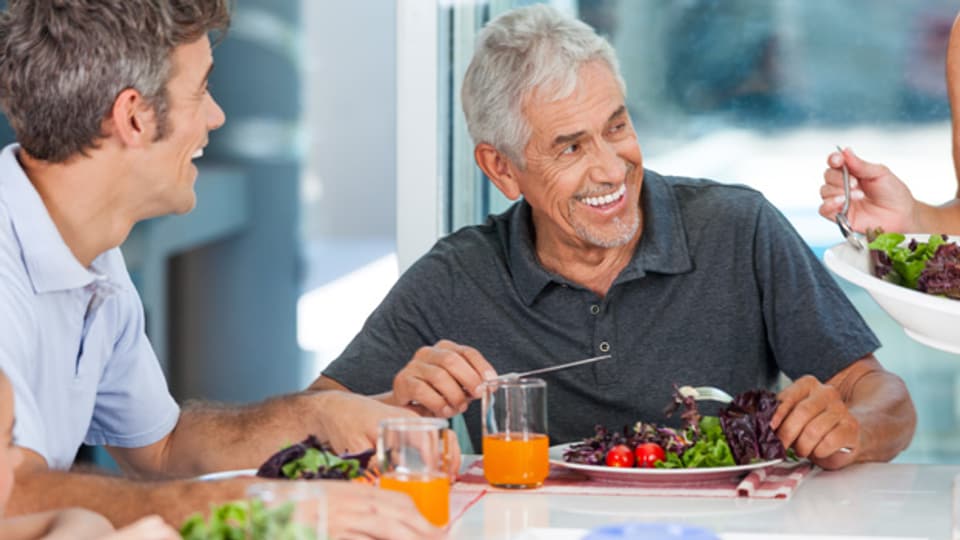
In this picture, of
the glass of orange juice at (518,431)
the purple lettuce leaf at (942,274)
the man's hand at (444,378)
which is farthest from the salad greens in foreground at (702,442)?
the purple lettuce leaf at (942,274)

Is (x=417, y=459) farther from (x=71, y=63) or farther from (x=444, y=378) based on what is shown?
(x=71, y=63)

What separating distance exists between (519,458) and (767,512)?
1.15ft

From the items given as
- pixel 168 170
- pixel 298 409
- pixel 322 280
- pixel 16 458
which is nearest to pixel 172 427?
pixel 298 409

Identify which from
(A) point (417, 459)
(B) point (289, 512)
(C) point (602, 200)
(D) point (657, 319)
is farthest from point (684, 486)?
(B) point (289, 512)

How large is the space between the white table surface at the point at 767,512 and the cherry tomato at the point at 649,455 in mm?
88

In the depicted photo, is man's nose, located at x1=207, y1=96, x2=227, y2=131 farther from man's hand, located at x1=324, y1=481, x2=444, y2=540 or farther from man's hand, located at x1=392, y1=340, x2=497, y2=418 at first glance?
man's hand, located at x1=324, y1=481, x2=444, y2=540

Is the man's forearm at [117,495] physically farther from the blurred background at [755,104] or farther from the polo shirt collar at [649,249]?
the blurred background at [755,104]

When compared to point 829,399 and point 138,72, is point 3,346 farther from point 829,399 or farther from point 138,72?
point 829,399

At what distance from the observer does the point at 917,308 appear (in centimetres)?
168

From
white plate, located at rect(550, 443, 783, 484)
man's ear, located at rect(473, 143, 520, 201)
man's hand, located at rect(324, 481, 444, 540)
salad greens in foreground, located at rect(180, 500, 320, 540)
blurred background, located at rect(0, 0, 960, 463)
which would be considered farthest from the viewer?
blurred background, located at rect(0, 0, 960, 463)

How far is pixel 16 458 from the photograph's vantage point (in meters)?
1.26

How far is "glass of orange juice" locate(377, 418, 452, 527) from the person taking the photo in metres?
1.62

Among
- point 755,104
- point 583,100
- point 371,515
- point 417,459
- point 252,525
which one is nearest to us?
point 252,525

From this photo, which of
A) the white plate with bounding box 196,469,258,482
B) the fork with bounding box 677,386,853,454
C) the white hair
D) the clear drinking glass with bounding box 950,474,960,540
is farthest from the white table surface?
the white hair
